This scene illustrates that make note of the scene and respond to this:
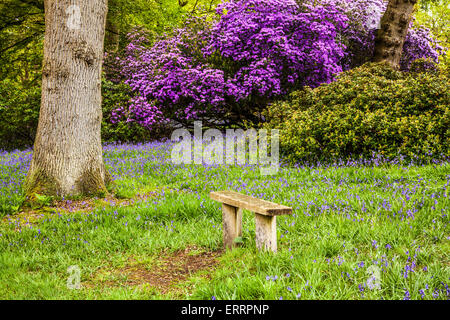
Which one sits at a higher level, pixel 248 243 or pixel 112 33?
pixel 112 33

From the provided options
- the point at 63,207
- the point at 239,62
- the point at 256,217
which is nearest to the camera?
the point at 256,217

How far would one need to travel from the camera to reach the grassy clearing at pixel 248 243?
2676 mm

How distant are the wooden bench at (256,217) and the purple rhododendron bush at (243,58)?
24.5ft

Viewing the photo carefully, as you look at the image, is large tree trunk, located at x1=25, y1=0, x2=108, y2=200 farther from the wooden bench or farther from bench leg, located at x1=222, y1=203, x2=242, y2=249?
bench leg, located at x1=222, y1=203, x2=242, y2=249

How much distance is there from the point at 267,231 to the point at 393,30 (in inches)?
397

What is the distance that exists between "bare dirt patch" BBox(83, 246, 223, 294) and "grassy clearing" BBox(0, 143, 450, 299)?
0.04 feet

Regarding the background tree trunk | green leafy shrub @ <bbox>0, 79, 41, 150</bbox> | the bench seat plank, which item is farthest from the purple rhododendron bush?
the bench seat plank

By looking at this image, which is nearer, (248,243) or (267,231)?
(267,231)

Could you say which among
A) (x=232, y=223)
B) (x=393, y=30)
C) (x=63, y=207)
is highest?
(x=393, y=30)

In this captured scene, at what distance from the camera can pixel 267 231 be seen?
3.16m

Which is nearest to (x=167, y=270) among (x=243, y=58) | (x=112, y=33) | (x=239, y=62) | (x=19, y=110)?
(x=243, y=58)

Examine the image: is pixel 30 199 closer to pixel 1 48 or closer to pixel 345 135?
pixel 345 135

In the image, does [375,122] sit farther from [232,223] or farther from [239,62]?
[239,62]

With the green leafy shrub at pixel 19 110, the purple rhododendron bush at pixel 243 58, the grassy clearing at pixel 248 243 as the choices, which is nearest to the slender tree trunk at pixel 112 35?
the purple rhododendron bush at pixel 243 58
